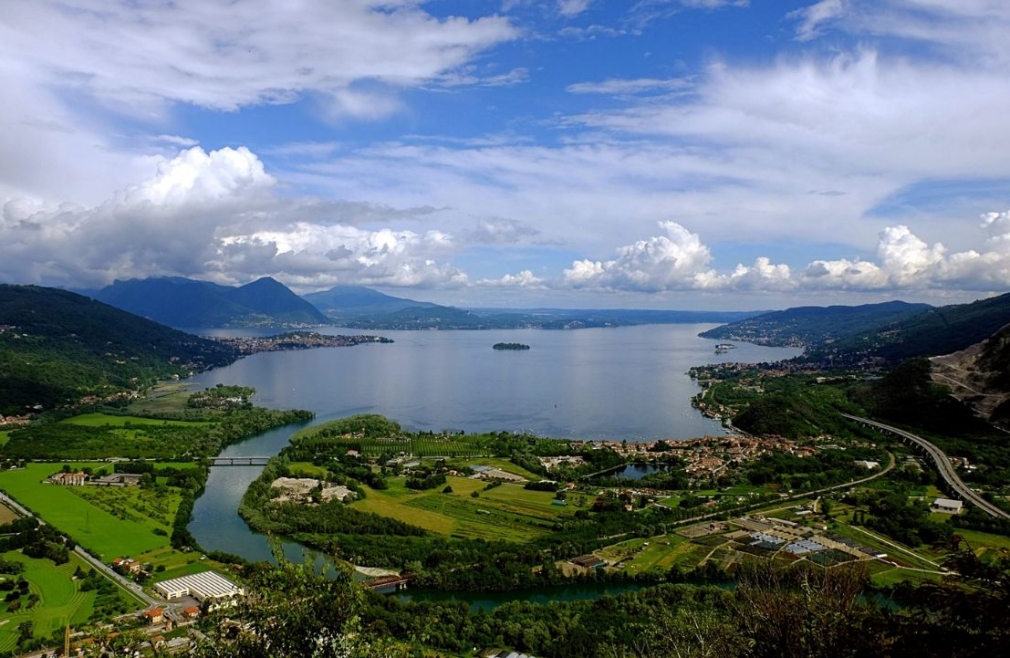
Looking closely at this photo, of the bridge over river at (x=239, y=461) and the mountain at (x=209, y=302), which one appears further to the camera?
the mountain at (x=209, y=302)

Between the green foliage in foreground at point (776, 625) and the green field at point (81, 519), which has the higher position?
the green foliage in foreground at point (776, 625)

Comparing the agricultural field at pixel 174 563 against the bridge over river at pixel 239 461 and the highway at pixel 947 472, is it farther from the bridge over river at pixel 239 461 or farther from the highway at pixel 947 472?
the highway at pixel 947 472

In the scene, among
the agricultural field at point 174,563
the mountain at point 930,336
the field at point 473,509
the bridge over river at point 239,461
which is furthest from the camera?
the mountain at point 930,336

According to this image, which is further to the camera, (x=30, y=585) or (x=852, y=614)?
(x=30, y=585)

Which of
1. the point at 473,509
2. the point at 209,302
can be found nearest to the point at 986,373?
the point at 473,509

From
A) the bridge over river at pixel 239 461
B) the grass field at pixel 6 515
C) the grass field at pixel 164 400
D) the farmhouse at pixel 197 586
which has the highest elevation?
the grass field at pixel 164 400

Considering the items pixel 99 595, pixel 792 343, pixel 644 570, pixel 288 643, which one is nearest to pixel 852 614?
pixel 288 643

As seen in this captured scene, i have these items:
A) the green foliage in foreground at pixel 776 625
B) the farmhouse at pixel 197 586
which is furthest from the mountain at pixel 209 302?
the green foliage in foreground at pixel 776 625

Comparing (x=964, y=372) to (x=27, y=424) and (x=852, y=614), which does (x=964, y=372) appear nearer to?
(x=852, y=614)
